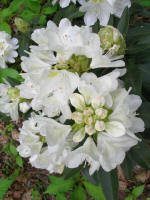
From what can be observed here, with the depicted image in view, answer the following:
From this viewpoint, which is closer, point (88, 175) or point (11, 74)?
point (88, 175)

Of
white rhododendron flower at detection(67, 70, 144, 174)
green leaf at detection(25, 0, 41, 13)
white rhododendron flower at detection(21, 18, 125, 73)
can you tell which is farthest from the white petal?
green leaf at detection(25, 0, 41, 13)

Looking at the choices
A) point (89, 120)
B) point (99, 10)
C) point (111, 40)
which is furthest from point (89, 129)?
point (99, 10)

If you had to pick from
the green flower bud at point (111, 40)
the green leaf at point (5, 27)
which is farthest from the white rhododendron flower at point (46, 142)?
the green leaf at point (5, 27)

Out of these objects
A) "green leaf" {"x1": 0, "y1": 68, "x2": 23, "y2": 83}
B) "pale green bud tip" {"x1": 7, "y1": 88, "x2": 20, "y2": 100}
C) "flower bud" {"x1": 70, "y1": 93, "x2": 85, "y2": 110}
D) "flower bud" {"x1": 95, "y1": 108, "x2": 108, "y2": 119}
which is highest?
"flower bud" {"x1": 70, "y1": 93, "x2": 85, "y2": 110}

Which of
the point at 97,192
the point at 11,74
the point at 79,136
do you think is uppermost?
the point at 79,136

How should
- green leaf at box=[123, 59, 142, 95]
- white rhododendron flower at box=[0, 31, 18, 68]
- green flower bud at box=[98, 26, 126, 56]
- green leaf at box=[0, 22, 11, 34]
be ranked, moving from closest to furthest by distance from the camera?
1. green flower bud at box=[98, 26, 126, 56]
2. green leaf at box=[123, 59, 142, 95]
3. green leaf at box=[0, 22, 11, 34]
4. white rhododendron flower at box=[0, 31, 18, 68]

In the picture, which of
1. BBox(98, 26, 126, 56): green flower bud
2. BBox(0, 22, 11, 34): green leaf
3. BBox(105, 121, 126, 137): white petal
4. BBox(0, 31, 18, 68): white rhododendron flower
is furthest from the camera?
BBox(0, 31, 18, 68): white rhododendron flower

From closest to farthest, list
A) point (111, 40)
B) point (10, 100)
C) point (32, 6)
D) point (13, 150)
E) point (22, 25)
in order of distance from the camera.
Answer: point (111, 40), point (10, 100), point (22, 25), point (32, 6), point (13, 150)

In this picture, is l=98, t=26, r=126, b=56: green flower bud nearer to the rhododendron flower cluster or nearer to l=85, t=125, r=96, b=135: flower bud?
the rhododendron flower cluster

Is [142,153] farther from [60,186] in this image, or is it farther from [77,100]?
[60,186]
